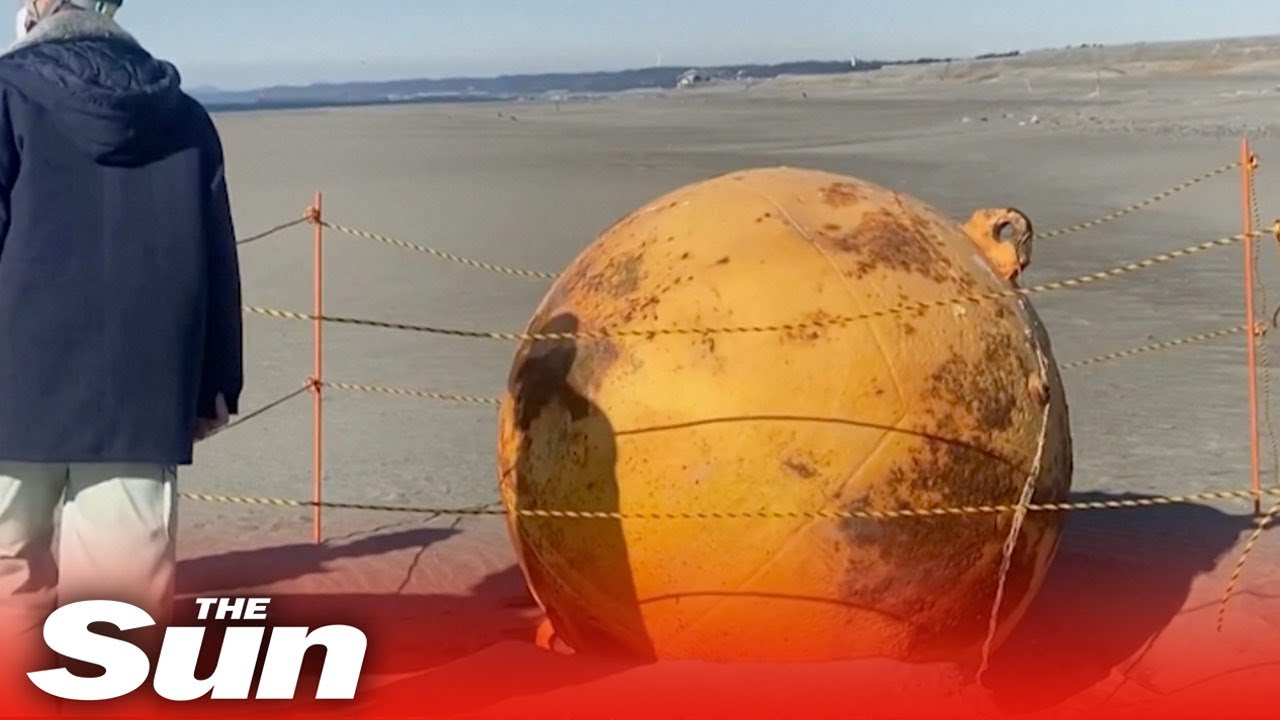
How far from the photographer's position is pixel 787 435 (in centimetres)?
377

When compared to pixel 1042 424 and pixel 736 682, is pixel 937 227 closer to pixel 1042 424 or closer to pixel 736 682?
pixel 1042 424

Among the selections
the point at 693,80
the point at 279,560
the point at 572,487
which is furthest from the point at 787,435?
the point at 693,80

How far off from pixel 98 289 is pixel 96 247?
92 mm

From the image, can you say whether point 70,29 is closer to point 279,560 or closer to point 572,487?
point 572,487

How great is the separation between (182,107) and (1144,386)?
722cm

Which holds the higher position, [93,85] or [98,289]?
[93,85]

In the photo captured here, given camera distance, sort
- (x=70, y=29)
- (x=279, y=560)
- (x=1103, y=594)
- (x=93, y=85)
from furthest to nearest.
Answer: (x=279, y=560), (x=1103, y=594), (x=70, y=29), (x=93, y=85)

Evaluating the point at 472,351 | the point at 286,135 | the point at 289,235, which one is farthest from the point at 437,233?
the point at 286,135

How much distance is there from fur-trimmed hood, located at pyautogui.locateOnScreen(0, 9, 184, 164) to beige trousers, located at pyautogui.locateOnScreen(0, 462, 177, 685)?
0.72m
